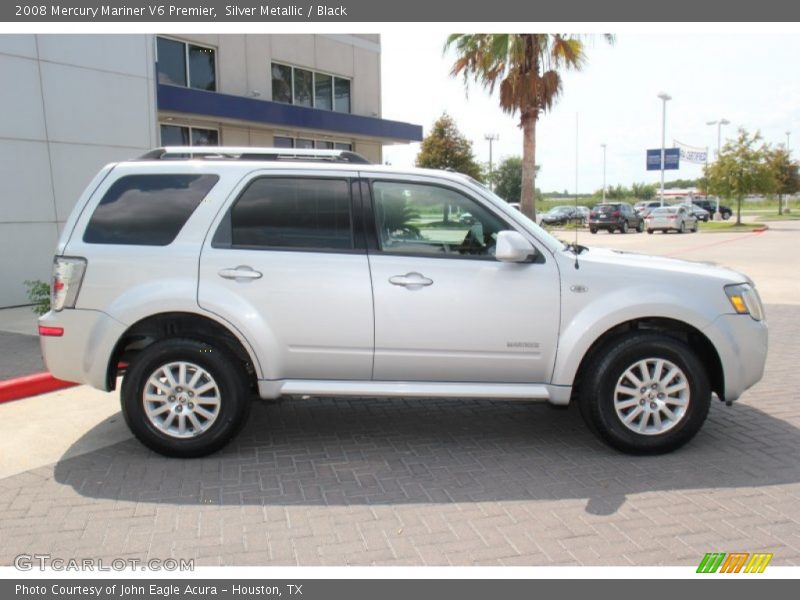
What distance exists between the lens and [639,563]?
132 inches

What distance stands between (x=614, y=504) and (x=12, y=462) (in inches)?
154

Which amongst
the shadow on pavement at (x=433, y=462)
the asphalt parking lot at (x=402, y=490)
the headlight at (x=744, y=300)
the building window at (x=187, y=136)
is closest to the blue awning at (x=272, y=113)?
the building window at (x=187, y=136)

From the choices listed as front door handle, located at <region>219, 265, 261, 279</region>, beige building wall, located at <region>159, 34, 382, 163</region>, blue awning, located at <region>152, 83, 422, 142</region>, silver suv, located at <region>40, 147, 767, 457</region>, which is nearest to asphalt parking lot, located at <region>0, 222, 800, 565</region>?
silver suv, located at <region>40, 147, 767, 457</region>

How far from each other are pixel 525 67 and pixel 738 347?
44.1 ft

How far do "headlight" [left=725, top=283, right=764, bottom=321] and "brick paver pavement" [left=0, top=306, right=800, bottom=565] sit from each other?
3.18ft

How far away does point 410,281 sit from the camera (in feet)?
15.0

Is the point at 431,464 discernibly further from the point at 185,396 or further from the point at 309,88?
the point at 309,88

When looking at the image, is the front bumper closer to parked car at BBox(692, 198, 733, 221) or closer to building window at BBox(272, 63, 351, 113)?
building window at BBox(272, 63, 351, 113)

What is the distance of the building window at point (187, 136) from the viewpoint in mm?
17797

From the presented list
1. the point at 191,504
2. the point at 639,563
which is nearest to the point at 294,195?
the point at 191,504

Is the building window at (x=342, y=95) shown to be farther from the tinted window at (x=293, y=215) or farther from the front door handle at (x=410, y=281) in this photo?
the front door handle at (x=410, y=281)

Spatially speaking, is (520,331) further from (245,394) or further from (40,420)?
(40,420)

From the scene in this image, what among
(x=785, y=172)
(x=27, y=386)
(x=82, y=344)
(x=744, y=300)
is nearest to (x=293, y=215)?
(x=82, y=344)

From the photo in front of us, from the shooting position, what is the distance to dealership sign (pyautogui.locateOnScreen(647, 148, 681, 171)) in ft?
167
